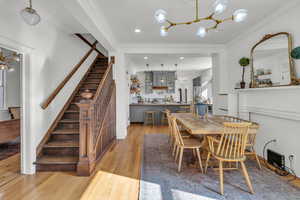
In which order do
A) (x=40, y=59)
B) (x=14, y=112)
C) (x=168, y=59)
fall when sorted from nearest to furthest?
(x=40, y=59), (x=14, y=112), (x=168, y=59)

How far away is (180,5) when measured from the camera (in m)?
2.57

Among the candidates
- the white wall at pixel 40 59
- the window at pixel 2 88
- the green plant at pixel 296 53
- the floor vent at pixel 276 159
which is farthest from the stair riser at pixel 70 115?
the green plant at pixel 296 53

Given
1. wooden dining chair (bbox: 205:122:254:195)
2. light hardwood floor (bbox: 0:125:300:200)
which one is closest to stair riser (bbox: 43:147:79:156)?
light hardwood floor (bbox: 0:125:300:200)

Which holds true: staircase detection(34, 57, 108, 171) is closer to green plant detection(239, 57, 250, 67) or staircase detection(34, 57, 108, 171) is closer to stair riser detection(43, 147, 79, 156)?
stair riser detection(43, 147, 79, 156)

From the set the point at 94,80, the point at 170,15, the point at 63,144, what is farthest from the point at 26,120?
the point at 170,15

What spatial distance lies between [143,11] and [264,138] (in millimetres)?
3333

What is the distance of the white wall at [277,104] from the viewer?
7.94 ft

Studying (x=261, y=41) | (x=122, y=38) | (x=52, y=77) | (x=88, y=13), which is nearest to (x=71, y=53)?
(x=52, y=77)

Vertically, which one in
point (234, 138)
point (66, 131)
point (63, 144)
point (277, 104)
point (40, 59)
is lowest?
point (63, 144)

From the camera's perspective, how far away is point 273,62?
2.84 meters

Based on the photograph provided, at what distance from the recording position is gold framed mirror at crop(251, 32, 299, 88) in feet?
8.25

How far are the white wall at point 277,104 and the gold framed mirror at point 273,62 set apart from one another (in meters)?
0.11

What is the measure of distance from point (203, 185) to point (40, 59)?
136 inches

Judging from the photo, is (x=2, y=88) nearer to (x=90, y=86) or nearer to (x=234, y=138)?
(x=90, y=86)
